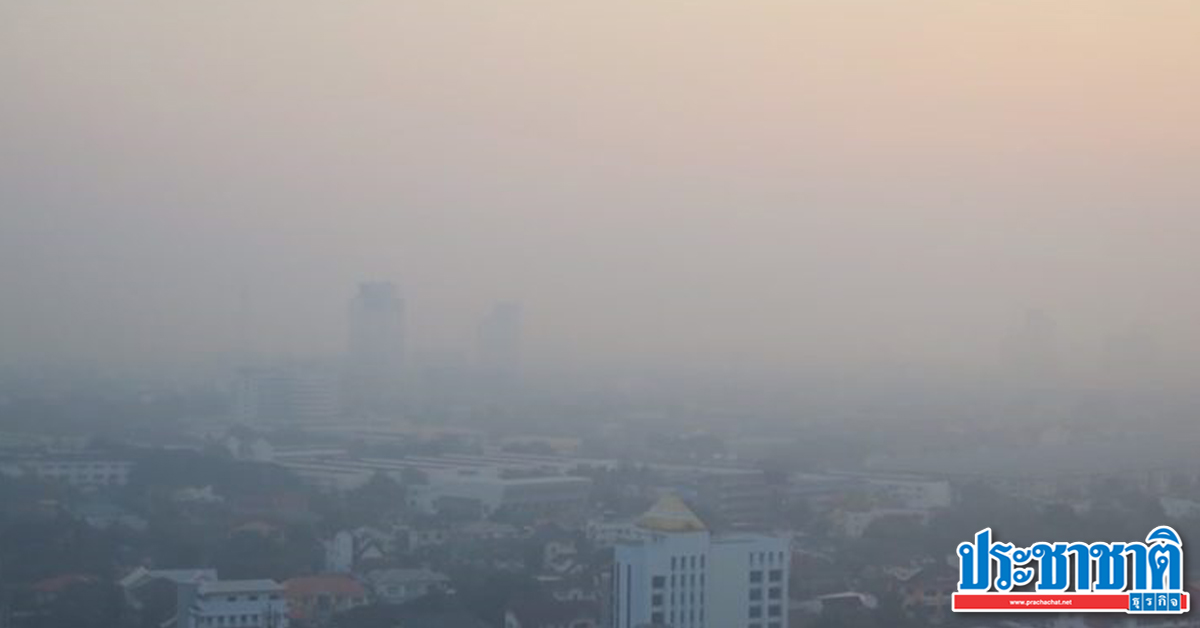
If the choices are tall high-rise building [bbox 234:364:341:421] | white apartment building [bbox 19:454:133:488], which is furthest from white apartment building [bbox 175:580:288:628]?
tall high-rise building [bbox 234:364:341:421]

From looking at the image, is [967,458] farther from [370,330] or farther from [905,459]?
[370,330]

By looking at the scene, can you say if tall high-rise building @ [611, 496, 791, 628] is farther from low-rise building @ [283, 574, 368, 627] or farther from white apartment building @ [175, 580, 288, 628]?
low-rise building @ [283, 574, 368, 627]

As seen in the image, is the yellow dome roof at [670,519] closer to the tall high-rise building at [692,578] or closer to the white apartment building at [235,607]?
the tall high-rise building at [692,578]

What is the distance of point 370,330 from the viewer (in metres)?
15.0

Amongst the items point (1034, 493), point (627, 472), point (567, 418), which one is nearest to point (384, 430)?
point (567, 418)

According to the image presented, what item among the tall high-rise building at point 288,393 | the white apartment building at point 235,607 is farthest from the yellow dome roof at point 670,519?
the tall high-rise building at point 288,393

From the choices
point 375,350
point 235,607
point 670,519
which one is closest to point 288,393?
point 375,350

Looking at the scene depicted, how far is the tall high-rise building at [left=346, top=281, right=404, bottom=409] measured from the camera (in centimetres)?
1398

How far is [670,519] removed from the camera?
6305 millimetres

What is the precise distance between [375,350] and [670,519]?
956 centimetres

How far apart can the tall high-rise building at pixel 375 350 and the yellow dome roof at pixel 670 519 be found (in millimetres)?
7081

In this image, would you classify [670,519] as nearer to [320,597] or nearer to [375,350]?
[320,597]

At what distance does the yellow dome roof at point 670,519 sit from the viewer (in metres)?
6.24

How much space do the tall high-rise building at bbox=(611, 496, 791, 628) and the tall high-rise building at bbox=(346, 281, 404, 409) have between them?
717 centimetres
